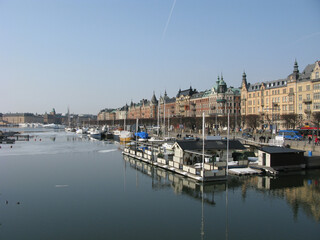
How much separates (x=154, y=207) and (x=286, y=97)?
7878 cm

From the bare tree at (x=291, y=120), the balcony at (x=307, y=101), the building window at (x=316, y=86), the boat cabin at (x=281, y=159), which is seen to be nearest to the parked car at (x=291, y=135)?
the bare tree at (x=291, y=120)

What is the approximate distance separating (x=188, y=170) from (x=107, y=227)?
675 inches

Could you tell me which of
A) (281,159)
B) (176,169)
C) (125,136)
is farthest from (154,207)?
(125,136)

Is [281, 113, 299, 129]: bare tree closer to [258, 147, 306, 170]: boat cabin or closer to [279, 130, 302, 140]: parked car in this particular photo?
[279, 130, 302, 140]: parked car

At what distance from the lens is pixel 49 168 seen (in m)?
45.3

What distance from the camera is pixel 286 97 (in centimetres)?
9262

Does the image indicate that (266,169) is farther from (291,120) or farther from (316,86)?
(316,86)

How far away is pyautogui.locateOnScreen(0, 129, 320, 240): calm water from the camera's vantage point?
2067 cm

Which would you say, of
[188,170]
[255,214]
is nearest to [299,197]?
[255,214]

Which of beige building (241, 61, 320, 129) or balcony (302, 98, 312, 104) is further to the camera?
balcony (302, 98, 312, 104)

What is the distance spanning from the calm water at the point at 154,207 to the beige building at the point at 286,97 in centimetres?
4913

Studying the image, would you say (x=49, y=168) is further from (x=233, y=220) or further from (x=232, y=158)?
(x=233, y=220)

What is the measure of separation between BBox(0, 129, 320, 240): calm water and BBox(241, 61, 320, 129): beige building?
49.1 meters

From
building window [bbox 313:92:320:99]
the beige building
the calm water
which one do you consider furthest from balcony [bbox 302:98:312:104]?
the calm water
